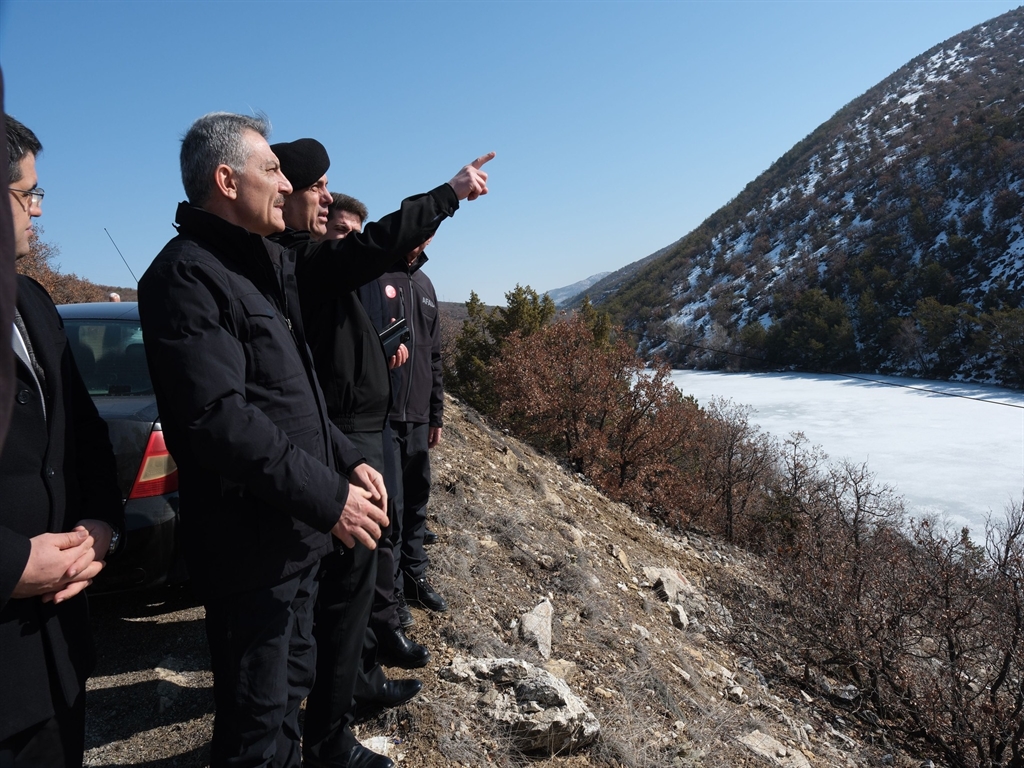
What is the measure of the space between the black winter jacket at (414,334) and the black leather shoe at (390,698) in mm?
1133

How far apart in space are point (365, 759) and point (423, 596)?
1.35 m

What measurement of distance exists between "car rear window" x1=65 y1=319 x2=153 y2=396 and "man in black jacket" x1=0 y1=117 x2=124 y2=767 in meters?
1.56

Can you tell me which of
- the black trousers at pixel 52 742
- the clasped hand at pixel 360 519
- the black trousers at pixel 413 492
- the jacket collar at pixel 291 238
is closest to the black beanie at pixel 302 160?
the jacket collar at pixel 291 238

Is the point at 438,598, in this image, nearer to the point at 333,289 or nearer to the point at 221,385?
the point at 333,289

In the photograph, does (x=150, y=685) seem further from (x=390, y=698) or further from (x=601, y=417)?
(x=601, y=417)

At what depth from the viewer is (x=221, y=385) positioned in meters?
1.51

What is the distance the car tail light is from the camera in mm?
2669

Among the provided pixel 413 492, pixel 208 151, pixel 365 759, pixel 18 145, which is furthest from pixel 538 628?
pixel 18 145

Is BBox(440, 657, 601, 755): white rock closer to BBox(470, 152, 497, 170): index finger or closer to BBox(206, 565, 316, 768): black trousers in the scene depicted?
BBox(206, 565, 316, 768): black trousers

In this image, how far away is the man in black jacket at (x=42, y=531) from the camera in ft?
4.22

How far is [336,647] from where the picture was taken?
2.06 m

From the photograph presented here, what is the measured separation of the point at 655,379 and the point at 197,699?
40.5ft

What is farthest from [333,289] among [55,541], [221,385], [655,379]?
[655,379]

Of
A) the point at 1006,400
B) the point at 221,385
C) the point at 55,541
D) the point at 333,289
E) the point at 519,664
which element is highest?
the point at 333,289
